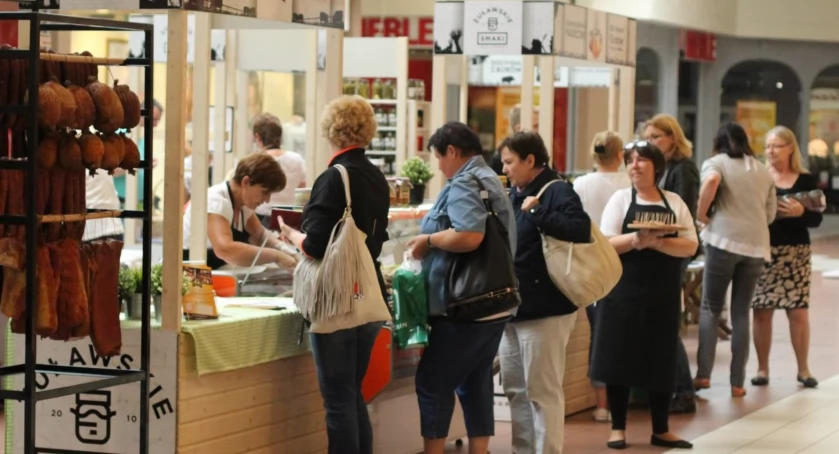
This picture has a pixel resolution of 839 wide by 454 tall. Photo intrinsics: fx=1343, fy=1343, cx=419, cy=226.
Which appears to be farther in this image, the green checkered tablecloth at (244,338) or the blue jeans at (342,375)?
the blue jeans at (342,375)

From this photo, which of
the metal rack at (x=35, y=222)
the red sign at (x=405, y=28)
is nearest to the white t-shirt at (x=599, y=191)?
the metal rack at (x=35, y=222)

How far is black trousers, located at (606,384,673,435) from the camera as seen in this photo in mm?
6547

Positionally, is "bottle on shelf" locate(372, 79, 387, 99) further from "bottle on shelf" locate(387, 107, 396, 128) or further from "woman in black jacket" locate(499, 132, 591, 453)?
"woman in black jacket" locate(499, 132, 591, 453)

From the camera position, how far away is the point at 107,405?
16.2ft

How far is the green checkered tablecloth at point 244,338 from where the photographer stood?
4.92 m

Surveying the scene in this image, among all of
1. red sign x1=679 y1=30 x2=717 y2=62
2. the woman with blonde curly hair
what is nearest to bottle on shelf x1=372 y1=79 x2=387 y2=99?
the woman with blonde curly hair

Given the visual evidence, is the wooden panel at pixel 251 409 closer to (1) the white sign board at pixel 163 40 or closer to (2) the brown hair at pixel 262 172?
(2) the brown hair at pixel 262 172

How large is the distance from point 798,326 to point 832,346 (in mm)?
2343

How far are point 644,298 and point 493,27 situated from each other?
2.23m

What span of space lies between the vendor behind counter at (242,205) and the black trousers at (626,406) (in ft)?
5.65

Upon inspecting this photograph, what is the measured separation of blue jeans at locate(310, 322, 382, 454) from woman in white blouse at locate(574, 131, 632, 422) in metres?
2.33

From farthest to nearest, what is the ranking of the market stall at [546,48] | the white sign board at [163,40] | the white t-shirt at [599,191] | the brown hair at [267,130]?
1. the white sign board at [163,40]
2. the brown hair at [267,130]
3. the market stall at [546,48]
4. the white t-shirt at [599,191]

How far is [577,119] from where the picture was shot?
2142 cm

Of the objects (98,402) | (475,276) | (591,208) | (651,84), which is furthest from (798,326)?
(651,84)
